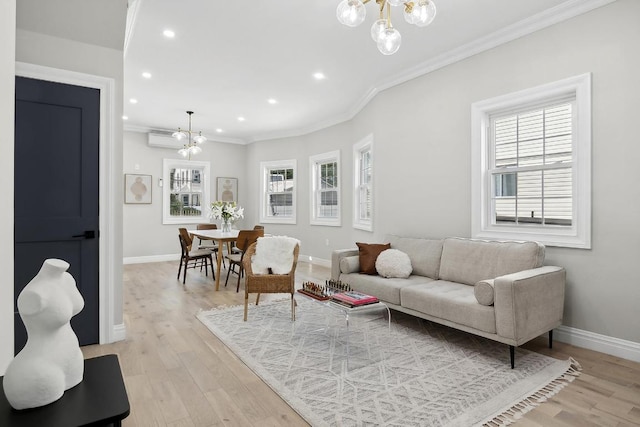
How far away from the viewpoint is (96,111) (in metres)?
2.98

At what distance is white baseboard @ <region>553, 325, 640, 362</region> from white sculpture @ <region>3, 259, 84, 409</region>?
3.53 metres

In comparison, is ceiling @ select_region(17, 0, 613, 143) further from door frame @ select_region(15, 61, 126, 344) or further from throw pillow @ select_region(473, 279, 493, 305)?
throw pillow @ select_region(473, 279, 493, 305)

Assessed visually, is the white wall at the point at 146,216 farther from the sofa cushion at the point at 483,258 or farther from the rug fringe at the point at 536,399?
→ the rug fringe at the point at 536,399

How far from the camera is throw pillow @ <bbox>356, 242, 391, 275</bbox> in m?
3.87

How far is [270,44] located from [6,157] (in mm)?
2853

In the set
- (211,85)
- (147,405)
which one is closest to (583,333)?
(147,405)

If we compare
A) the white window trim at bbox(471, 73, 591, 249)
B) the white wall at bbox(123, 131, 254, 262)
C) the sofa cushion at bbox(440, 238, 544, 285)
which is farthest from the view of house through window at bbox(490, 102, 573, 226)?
the white wall at bbox(123, 131, 254, 262)

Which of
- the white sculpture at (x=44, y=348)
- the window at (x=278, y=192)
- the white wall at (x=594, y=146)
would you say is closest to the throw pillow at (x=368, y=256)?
the white wall at (x=594, y=146)

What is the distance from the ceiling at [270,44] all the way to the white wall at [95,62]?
8cm

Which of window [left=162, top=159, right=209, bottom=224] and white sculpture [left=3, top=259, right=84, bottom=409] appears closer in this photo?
white sculpture [left=3, top=259, right=84, bottom=409]

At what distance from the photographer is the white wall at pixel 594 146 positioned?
2.73 meters

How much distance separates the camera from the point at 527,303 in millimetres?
2570

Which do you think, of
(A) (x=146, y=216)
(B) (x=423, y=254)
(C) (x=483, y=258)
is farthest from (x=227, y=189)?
(C) (x=483, y=258)

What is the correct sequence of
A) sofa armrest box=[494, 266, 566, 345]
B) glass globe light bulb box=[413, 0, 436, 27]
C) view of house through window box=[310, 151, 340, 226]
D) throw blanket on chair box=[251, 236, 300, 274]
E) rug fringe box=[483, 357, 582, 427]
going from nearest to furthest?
rug fringe box=[483, 357, 582, 427] < glass globe light bulb box=[413, 0, 436, 27] < sofa armrest box=[494, 266, 566, 345] < throw blanket on chair box=[251, 236, 300, 274] < view of house through window box=[310, 151, 340, 226]
